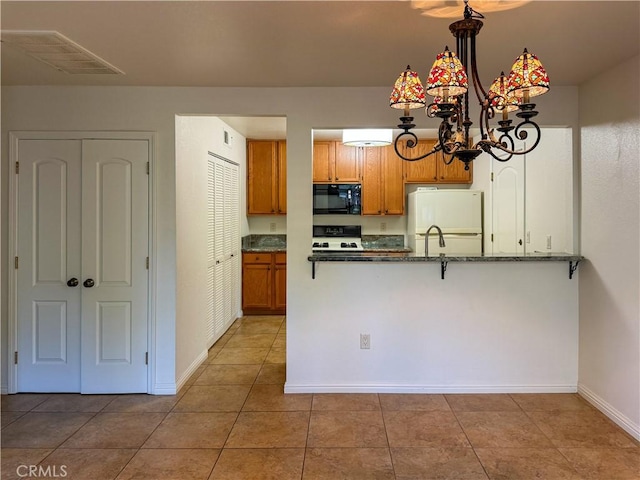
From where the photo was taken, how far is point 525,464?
2289mm

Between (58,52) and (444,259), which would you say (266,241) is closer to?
(444,259)

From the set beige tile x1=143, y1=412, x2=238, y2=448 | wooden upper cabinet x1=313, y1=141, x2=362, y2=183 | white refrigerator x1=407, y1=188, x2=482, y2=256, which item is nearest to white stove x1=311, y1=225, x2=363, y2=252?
wooden upper cabinet x1=313, y1=141, x2=362, y2=183

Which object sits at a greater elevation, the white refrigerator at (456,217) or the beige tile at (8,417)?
the white refrigerator at (456,217)

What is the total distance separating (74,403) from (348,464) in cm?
211

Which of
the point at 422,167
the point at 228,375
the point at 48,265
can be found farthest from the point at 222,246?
the point at 422,167

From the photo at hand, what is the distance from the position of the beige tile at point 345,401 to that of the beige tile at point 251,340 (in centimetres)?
146

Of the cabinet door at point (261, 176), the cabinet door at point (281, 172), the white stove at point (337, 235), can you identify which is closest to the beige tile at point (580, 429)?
the white stove at point (337, 235)

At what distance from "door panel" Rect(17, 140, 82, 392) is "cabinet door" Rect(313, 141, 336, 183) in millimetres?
3162

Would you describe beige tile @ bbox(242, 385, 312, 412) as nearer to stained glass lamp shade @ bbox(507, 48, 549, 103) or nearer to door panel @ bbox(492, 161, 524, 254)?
stained glass lamp shade @ bbox(507, 48, 549, 103)

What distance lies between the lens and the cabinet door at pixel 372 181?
18.9 ft

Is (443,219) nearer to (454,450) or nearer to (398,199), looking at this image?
(398,199)

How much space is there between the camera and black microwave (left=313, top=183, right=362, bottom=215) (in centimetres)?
576

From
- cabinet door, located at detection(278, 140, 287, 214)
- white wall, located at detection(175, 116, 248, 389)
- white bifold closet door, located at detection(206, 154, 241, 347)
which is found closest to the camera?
white wall, located at detection(175, 116, 248, 389)

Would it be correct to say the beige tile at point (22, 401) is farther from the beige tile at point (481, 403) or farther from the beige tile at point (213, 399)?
the beige tile at point (481, 403)
